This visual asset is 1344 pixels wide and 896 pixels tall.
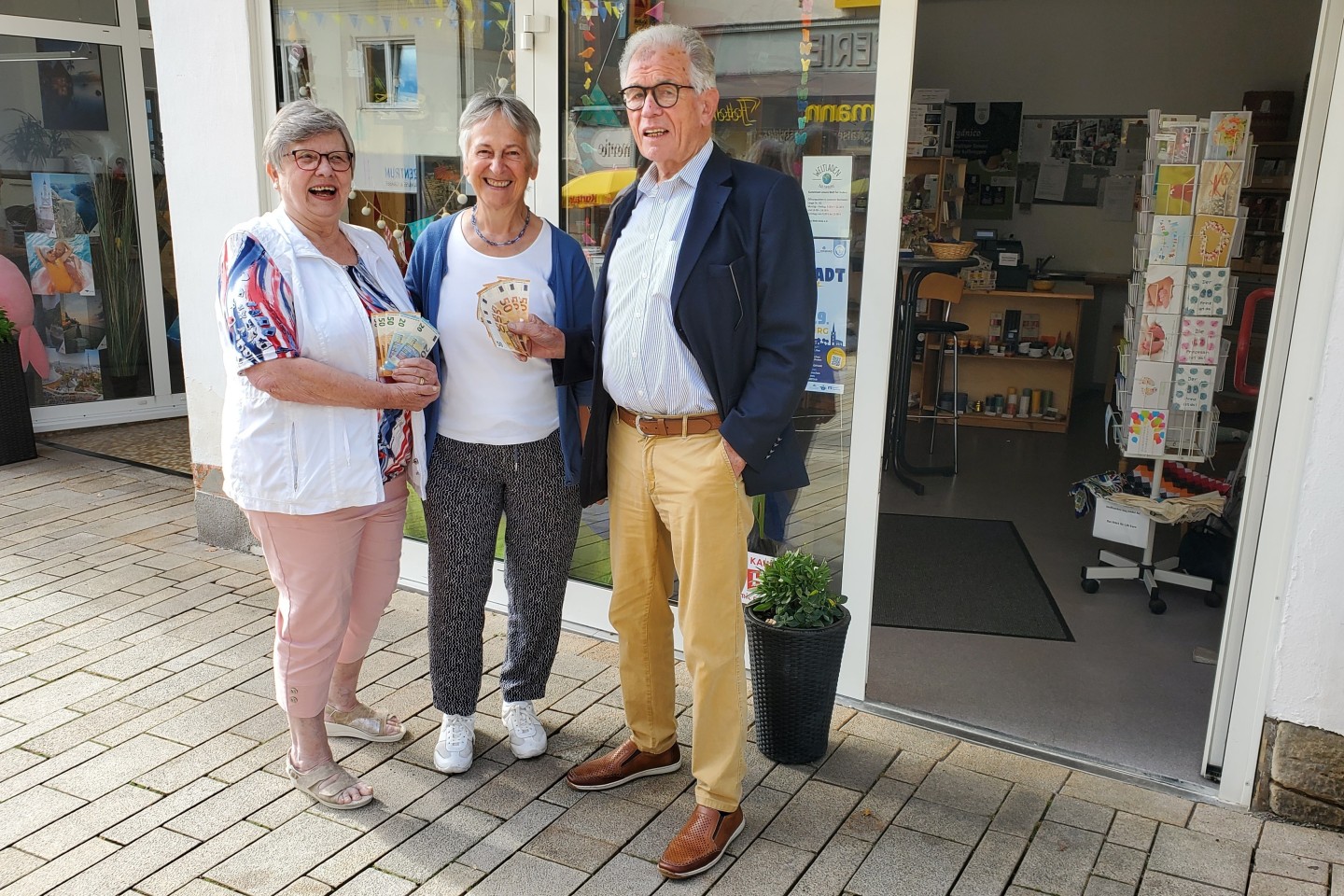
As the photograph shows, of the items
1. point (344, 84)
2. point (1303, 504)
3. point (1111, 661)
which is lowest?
point (1111, 661)

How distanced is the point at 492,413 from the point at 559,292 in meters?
0.40

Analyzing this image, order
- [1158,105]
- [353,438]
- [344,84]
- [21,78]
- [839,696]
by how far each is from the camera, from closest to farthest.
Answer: [353,438]
[839,696]
[344,84]
[21,78]
[1158,105]

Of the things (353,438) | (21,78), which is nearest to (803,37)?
(353,438)

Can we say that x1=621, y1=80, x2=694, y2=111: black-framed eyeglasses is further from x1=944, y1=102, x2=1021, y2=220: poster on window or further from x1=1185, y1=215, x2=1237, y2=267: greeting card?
x1=944, y1=102, x2=1021, y2=220: poster on window

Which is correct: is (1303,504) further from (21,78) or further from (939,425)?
(21,78)

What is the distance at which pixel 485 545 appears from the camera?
3.18 meters


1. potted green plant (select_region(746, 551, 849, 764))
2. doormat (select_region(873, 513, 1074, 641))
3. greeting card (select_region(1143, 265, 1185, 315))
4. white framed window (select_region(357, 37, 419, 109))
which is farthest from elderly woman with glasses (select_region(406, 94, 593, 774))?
greeting card (select_region(1143, 265, 1185, 315))

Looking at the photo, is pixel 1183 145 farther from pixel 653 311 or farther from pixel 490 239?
pixel 490 239

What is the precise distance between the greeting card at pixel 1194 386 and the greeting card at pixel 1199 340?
0.03 metres

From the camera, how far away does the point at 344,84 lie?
471 centimetres

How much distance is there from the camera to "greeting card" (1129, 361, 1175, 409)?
15.4ft

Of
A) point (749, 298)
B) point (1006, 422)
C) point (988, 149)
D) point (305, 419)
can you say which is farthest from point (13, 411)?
point (988, 149)

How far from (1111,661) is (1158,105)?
271 inches

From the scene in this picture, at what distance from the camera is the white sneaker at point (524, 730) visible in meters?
3.33
